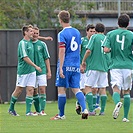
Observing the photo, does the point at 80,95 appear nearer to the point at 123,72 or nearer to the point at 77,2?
the point at 123,72

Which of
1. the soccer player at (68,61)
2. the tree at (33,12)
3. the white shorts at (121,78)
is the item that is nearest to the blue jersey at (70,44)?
the soccer player at (68,61)

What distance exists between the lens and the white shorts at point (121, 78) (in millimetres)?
14953

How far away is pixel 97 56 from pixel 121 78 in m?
3.05

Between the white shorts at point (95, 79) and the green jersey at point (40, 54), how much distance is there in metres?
1.05

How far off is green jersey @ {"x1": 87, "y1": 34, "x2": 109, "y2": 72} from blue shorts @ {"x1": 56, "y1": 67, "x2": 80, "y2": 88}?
2.22 meters

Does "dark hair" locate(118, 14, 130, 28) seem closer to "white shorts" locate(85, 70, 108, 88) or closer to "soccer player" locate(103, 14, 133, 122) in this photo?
"soccer player" locate(103, 14, 133, 122)

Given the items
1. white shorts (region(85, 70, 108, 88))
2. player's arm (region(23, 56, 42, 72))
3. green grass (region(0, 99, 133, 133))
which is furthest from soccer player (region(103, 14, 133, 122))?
white shorts (region(85, 70, 108, 88))

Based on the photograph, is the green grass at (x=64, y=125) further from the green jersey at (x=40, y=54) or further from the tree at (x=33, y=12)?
the tree at (x=33, y=12)

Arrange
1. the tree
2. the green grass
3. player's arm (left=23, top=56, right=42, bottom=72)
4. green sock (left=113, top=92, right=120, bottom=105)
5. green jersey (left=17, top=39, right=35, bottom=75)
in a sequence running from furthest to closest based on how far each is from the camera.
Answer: the tree, green jersey (left=17, top=39, right=35, bottom=75), player's arm (left=23, top=56, right=42, bottom=72), green sock (left=113, top=92, right=120, bottom=105), the green grass

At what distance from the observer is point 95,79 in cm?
1797

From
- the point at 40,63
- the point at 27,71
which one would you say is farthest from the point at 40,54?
the point at 27,71

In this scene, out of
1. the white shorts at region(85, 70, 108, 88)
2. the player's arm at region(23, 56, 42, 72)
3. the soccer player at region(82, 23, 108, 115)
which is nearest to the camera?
the player's arm at region(23, 56, 42, 72)

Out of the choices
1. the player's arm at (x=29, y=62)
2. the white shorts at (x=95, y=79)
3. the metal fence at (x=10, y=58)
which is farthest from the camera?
the metal fence at (x=10, y=58)

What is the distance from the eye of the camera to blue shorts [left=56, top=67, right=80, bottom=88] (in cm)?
1551
